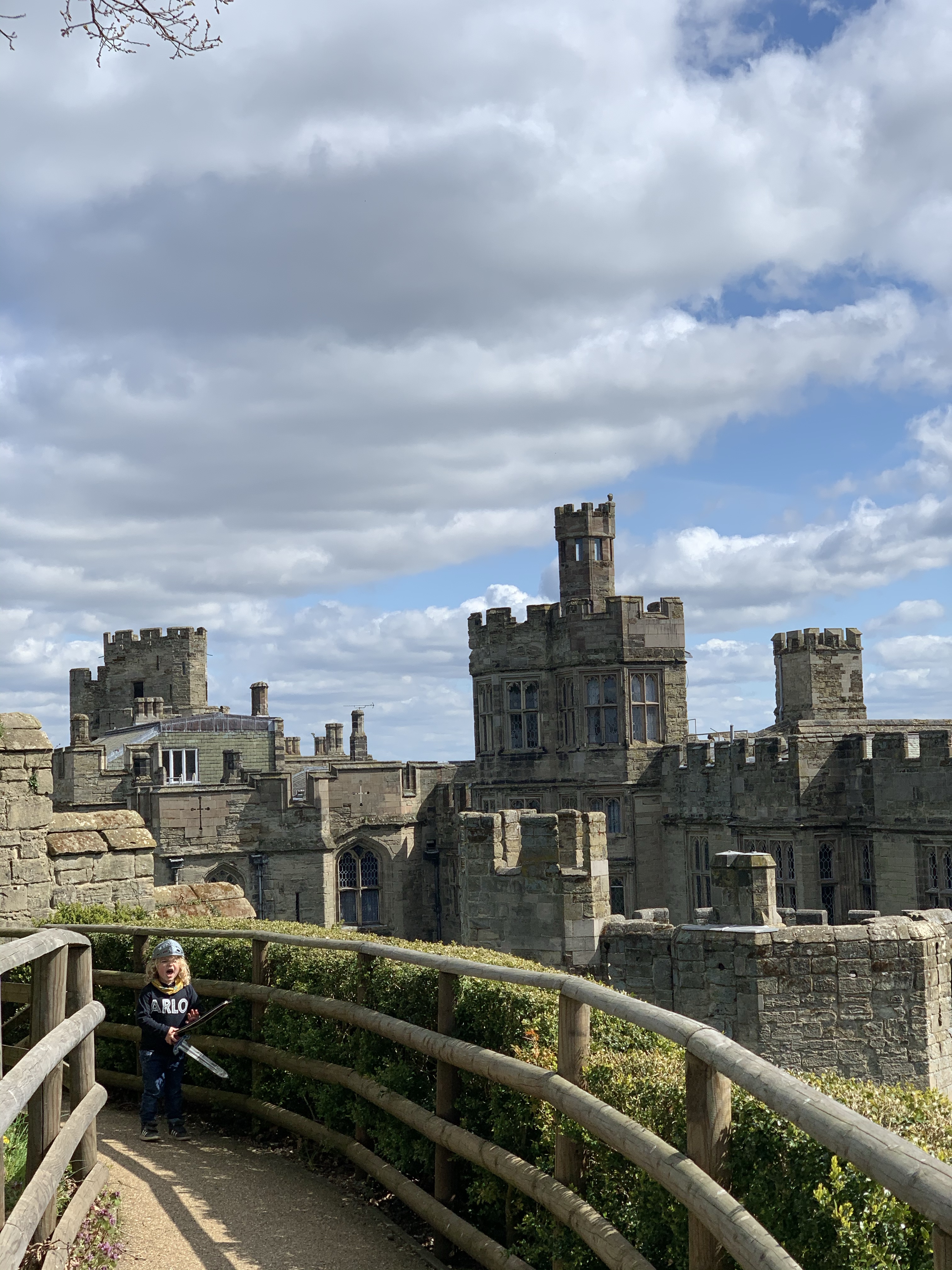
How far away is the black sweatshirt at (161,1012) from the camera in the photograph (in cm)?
806

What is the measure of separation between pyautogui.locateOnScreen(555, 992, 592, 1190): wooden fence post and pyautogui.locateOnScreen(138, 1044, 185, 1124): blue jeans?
379 centimetres

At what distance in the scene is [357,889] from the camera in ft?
119

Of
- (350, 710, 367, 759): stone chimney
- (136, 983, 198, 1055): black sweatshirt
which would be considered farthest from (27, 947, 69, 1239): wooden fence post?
(350, 710, 367, 759): stone chimney

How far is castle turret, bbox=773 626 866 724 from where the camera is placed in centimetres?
3606

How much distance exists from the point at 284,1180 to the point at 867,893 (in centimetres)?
→ 1993

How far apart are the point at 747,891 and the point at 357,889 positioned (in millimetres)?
23949

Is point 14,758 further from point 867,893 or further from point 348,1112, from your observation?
point 867,893

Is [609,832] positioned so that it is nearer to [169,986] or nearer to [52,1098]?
[169,986]

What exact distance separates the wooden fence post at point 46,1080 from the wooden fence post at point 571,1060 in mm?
1916

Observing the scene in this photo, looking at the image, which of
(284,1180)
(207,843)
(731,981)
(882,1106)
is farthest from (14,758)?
(207,843)

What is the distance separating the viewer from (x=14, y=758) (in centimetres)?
1191

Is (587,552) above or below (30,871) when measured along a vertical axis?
above

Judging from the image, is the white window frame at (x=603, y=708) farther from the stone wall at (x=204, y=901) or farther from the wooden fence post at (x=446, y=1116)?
the wooden fence post at (x=446, y=1116)

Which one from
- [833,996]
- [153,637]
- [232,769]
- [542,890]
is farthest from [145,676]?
[833,996]
